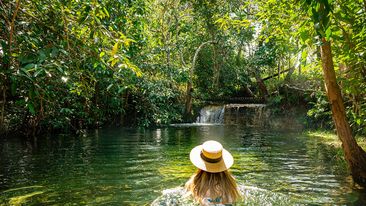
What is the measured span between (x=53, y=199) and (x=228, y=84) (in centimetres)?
2351

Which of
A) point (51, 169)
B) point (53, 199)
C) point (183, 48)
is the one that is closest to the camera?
point (53, 199)

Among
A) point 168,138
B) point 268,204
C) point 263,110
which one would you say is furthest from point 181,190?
point 263,110

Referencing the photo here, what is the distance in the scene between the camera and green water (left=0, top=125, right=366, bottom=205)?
725 centimetres

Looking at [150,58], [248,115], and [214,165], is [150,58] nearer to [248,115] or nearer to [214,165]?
[248,115]

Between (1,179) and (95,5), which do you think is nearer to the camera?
(95,5)

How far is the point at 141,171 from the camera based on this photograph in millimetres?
9750

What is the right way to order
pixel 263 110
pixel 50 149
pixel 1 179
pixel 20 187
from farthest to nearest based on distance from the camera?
1. pixel 263 110
2. pixel 50 149
3. pixel 1 179
4. pixel 20 187

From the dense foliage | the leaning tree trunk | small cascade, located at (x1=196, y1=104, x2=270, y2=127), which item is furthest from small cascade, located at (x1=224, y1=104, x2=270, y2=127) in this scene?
the leaning tree trunk

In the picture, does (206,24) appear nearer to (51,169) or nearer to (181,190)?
(51,169)

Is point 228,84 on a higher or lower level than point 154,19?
lower

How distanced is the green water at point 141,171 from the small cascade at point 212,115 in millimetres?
10025

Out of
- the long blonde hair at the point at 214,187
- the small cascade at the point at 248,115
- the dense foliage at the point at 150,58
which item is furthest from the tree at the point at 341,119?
the small cascade at the point at 248,115

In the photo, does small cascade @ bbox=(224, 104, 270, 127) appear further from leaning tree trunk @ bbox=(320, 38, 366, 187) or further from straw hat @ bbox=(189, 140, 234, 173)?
straw hat @ bbox=(189, 140, 234, 173)

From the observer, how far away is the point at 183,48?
1148 inches
